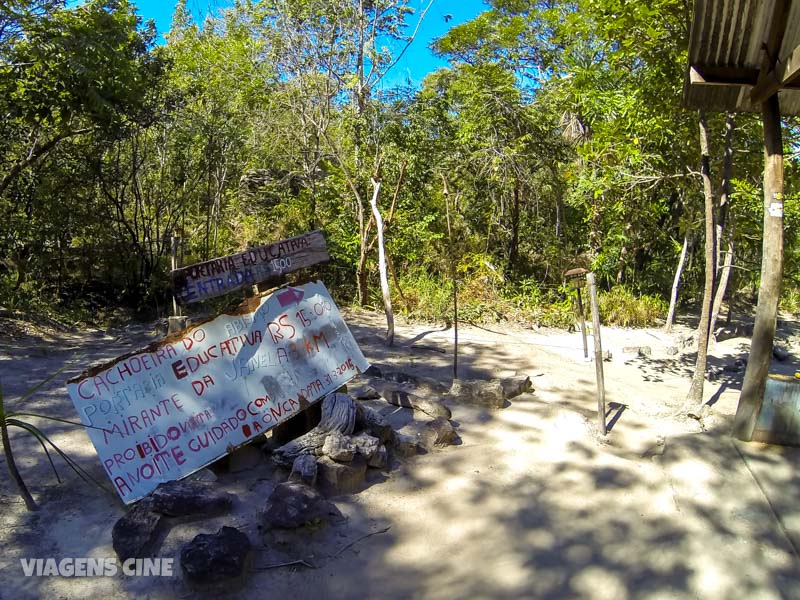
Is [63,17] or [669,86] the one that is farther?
[63,17]

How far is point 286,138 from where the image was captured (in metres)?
12.9

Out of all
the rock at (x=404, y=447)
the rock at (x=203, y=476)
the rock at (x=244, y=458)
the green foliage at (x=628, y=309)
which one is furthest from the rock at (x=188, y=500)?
the green foliage at (x=628, y=309)

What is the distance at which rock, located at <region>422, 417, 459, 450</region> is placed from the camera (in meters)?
4.91

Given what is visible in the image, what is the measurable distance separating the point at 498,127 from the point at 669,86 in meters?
6.02

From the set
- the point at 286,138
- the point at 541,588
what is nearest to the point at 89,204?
the point at 286,138

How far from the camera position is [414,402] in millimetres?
5617

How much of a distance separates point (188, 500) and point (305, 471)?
76 centimetres

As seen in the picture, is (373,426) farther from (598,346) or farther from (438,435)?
(598,346)

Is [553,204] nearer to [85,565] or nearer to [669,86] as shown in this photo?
[669,86]

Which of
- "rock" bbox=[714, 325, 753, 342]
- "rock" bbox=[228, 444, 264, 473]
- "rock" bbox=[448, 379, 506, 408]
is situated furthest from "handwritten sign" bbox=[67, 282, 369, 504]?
"rock" bbox=[714, 325, 753, 342]

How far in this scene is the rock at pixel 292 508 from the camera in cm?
351

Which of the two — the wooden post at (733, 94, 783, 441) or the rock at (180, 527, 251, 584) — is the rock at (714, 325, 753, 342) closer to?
the wooden post at (733, 94, 783, 441)

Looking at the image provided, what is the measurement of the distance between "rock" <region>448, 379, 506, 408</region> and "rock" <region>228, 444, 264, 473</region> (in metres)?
2.20

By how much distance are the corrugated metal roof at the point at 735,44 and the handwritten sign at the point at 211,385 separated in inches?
140
